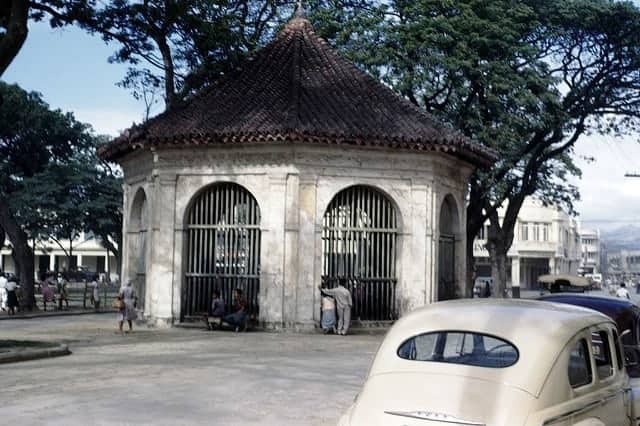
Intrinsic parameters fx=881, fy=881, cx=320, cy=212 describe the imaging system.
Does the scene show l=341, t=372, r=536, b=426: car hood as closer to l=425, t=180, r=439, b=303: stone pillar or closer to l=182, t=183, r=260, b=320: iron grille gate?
l=182, t=183, r=260, b=320: iron grille gate

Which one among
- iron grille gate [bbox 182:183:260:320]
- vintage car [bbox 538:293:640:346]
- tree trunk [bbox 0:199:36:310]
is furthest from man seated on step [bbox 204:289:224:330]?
tree trunk [bbox 0:199:36:310]

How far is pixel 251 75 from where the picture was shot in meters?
25.2

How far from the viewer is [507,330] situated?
6.58 metres

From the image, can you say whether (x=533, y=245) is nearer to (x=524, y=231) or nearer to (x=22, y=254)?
(x=524, y=231)

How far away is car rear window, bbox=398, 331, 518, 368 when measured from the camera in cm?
653

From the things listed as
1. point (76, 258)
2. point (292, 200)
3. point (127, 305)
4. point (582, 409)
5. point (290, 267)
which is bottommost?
point (582, 409)

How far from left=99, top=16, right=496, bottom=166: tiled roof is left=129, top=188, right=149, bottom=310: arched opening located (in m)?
1.55

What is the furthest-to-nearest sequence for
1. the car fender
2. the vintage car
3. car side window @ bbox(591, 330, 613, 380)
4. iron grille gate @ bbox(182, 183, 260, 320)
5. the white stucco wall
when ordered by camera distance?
iron grille gate @ bbox(182, 183, 260, 320), the white stucco wall, the vintage car, car side window @ bbox(591, 330, 613, 380), the car fender

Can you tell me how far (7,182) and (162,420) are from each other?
4468 cm

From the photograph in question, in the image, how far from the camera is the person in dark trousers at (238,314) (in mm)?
21984

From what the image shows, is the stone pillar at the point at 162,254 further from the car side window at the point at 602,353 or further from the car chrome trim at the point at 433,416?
the car chrome trim at the point at 433,416

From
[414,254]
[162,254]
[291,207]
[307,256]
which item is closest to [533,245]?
[414,254]

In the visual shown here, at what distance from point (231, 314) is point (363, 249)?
385cm

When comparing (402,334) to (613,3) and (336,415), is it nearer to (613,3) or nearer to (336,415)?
(336,415)
